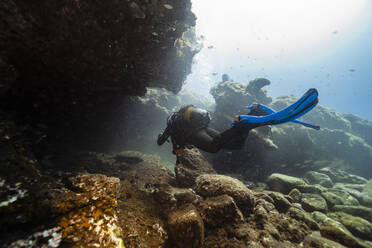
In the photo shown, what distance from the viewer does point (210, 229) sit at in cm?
338

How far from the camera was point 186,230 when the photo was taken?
9.42ft

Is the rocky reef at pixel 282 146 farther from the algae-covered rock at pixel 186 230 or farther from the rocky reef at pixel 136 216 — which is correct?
the algae-covered rock at pixel 186 230

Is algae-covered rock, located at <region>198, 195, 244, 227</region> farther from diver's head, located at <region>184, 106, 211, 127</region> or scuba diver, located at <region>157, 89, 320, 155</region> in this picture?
diver's head, located at <region>184, 106, 211, 127</region>

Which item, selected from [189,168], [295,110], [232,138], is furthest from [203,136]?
[295,110]

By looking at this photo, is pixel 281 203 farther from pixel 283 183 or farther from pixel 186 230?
pixel 186 230

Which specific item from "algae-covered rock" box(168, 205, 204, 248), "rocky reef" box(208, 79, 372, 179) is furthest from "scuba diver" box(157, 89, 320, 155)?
"rocky reef" box(208, 79, 372, 179)

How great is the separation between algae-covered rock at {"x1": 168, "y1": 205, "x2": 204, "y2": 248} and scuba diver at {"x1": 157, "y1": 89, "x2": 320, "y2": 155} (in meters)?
2.61

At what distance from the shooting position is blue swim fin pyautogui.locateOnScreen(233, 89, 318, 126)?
13.2 feet

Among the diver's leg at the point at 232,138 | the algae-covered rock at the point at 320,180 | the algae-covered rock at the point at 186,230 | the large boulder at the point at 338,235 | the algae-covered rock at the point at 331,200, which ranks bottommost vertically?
the algae-covered rock at the point at 186,230

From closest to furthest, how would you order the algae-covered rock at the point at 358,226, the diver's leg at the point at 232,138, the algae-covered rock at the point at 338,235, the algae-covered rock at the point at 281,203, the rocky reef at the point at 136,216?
the rocky reef at the point at 136,216 → the algae-covered rock at the point at 338,235 → the algae-covered rock at the point at 358,226 → the algae-covered rock at the point at 281,203 → the diver's leg at the point at 232,138

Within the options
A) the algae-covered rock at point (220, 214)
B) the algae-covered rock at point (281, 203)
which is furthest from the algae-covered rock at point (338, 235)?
the algae-covered rock at point (220, 214)

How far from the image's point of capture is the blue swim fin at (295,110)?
13.2 feet

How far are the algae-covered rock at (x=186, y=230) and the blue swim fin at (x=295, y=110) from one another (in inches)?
124

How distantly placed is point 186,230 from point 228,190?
5.61 feet
